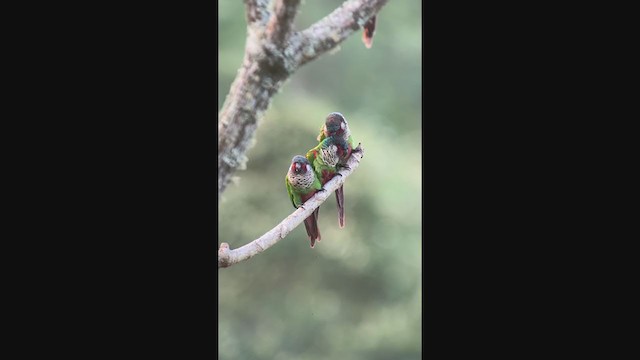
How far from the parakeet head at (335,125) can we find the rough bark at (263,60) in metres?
0.29

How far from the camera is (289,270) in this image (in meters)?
3.43

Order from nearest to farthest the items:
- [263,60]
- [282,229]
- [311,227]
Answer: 1. [263,60]
2. [282,229]
3. [311,227]

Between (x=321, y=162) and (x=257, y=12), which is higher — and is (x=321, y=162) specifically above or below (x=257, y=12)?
below

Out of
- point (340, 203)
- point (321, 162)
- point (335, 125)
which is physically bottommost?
point (340, 203)

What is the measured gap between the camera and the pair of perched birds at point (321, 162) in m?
3.38

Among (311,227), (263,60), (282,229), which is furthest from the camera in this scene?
(311,227)

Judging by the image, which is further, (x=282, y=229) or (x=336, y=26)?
(x=282, y=229)

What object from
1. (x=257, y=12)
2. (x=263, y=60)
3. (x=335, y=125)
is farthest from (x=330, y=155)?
(x=257, y=12)

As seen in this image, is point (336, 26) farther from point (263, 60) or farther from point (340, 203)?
point (340, 203)

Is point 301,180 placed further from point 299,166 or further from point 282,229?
point 282,229

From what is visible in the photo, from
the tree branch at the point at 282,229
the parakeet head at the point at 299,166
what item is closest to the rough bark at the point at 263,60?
the parakeet head at the point at 299,166

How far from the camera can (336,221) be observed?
3.49 metres

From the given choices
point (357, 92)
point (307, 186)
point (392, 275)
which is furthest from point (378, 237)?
point (357, 92)

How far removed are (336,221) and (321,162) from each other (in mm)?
290
